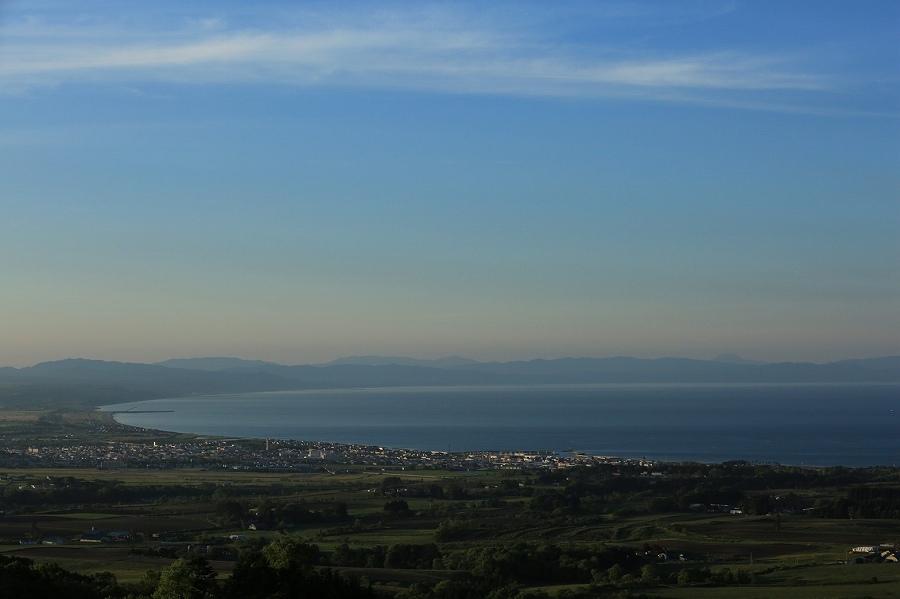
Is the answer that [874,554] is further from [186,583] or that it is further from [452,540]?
[186,583]

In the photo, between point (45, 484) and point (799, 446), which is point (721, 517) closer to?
point (45, 484)

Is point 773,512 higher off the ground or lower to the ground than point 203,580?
lower

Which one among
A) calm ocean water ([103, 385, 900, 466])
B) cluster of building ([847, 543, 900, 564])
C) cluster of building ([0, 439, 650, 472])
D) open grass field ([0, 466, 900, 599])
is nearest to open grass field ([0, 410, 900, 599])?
open grass field ([0, 466, 900, 599])

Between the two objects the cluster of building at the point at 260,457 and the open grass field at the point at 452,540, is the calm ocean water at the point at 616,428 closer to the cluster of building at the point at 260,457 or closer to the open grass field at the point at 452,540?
the cluster of building at the point at 260,457

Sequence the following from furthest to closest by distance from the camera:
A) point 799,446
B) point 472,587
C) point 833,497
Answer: point 799,446
point 833,497
point 472,587

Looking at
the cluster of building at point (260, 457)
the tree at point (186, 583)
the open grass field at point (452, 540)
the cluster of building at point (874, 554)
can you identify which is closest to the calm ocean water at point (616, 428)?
the cluster of building at point (260, 457)

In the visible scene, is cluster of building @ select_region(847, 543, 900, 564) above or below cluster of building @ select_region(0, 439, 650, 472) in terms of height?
above

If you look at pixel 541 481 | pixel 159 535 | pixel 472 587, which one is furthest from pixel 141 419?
pixel 472 587

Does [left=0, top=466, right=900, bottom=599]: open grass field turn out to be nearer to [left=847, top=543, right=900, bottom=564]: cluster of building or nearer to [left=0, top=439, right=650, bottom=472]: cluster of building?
[left=847, top=543, right=900, bottom=564]: cluster of building
